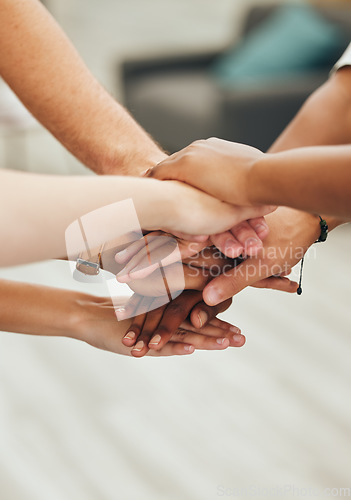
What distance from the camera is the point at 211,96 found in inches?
121

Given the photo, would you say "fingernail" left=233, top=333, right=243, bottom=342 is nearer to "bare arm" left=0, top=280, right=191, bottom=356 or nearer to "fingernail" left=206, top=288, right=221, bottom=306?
"fingernail" left=206, top=288, right=221, bottom=306

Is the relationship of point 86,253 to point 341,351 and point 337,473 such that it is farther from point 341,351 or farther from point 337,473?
point 341,351

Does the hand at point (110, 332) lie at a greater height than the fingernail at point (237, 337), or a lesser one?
greater

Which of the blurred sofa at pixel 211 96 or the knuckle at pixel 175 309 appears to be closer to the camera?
the knuckle at pixel 175 309

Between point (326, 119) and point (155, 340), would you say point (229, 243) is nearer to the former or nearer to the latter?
point (155, 340)

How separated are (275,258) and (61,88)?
530mm

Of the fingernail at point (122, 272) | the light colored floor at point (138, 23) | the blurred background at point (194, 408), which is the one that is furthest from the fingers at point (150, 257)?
the light colored floor at point (138, 23)

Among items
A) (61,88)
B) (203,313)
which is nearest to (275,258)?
(203,313)

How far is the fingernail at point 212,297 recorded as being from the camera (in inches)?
43.9

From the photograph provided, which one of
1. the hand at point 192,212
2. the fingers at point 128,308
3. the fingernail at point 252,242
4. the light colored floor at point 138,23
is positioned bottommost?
the light colored floor at point 138,23

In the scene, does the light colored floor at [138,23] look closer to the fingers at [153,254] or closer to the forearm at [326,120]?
the forearm at [326,120]

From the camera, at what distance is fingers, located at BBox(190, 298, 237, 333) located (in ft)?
3.71

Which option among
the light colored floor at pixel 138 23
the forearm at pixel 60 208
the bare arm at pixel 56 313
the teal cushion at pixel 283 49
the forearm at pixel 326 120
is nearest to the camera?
the forearm at pixel 60 208

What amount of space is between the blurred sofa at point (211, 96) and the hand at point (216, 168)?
1593 millimetres
